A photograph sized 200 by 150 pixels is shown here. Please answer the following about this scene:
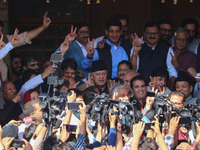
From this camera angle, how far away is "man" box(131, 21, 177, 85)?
27.7 feet

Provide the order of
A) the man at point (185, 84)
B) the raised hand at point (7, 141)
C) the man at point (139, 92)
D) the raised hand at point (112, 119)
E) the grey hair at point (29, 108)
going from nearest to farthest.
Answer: the raised hand at point (7, 141), the raised hand at point (112, 119), the grey hair at point (29, 108), the man at point (139, 92), the man at point (185, 84)

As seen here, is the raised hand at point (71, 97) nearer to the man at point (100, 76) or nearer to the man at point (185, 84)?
the man at point (100, 76)

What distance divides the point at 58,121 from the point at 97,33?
3.68m

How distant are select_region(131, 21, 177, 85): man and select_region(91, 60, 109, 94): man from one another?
579 mm

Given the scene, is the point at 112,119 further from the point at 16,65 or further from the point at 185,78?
the point at 16,65

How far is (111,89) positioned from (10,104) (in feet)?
4.38

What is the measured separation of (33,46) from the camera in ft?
33.2

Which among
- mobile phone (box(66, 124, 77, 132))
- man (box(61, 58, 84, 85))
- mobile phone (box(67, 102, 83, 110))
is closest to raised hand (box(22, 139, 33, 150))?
mobile phone (box(66, 124, 77, 132))

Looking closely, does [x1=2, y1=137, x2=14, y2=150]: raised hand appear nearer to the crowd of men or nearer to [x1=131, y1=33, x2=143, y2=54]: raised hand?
the crowd of men

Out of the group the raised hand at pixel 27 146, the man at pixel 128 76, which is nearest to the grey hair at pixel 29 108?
the raised hand at pixel 27 146

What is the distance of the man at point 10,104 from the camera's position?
7.58 m

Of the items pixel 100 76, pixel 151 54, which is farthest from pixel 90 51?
pixel 151 54

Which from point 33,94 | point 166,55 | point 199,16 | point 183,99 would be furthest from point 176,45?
point 33,94

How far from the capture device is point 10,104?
25.1ft
